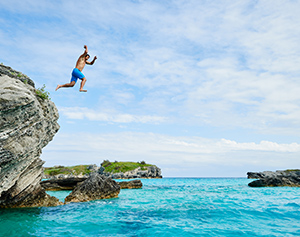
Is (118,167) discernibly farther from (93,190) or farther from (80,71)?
(80,71)

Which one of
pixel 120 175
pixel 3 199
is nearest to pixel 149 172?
pixel 120 175

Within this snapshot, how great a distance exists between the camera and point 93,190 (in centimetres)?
2931

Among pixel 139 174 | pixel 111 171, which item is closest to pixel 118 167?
pixel 111 171

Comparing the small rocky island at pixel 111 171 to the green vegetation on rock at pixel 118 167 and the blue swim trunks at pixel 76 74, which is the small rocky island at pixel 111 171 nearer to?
the green vegetation on rock at pixel 118 167

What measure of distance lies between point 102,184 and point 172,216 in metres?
15.6

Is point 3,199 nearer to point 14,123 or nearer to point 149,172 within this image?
point 14,123

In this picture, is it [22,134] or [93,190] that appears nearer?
[22,134]

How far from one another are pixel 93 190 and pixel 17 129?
57.2ft

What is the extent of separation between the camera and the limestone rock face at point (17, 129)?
43.5 feet

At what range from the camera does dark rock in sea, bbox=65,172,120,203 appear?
27.8m

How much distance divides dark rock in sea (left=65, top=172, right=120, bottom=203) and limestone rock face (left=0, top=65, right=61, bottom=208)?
25.7ft

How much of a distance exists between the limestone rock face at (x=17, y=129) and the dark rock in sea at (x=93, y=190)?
308 inches

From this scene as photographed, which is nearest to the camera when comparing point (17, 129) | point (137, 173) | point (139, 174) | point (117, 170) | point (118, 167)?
point (17, 129)

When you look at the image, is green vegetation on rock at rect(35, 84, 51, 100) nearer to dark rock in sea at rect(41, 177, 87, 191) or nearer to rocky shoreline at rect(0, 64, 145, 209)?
rocky shoreline at rect(0, 64, 145, 209)
